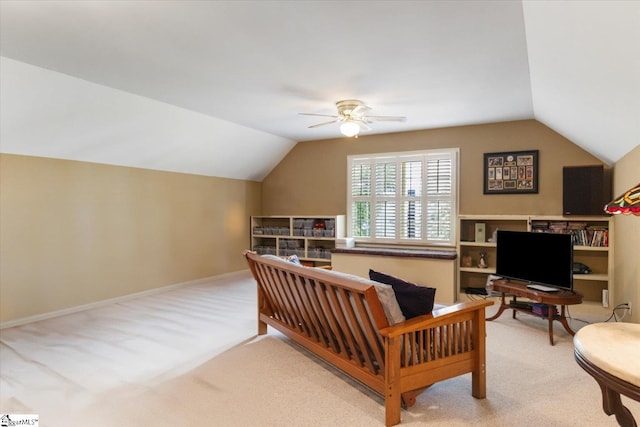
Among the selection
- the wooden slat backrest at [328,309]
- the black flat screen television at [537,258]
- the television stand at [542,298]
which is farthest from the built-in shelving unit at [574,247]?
the wooden slat backrest at [328,309]

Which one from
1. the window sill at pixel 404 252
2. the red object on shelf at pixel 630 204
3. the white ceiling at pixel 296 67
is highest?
the white ceiling at pixel 296 67

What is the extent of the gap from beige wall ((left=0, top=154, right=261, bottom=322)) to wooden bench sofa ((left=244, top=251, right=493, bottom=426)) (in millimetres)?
3335

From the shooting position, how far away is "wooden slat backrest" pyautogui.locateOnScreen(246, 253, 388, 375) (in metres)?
2.27

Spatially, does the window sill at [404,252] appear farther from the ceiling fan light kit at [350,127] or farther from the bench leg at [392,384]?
the bench leg at [392,384]

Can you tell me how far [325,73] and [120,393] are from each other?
3.10 meters

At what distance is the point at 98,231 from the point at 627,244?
20.9 feet

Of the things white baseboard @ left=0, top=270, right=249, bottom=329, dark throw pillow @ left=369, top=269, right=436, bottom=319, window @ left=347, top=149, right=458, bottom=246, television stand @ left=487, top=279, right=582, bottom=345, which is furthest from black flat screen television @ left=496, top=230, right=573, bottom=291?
white baseboard @ left=0, top=270, right=249, bottom=329

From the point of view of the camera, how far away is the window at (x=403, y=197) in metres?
5.76

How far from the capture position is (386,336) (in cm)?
216

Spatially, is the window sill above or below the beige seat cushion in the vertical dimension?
above

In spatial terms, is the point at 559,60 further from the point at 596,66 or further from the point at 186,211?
the point at 186,211

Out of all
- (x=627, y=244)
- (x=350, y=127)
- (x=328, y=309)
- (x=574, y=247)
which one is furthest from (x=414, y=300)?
(x=574, y=247)

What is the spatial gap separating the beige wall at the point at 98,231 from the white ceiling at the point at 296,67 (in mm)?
331

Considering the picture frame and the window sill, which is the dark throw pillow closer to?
the window sill
